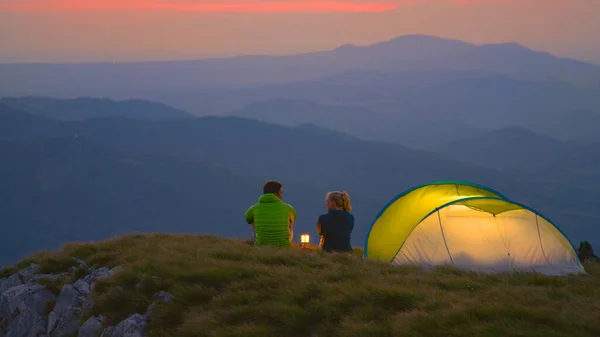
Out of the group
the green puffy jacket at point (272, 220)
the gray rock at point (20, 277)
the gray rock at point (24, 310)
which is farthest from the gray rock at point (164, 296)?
the gray rock at point (20, 277)

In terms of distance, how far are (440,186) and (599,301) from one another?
7269mm

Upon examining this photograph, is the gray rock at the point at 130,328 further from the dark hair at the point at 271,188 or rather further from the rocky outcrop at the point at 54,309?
the dark hair at the point at 271,188

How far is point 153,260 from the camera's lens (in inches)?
522

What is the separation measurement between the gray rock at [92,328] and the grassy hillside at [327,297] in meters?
0.23

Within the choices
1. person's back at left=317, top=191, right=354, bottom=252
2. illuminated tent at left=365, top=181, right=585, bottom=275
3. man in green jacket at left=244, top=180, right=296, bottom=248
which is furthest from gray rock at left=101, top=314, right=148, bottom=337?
illuminated tent at left=365, top=181, right=585, bottom=275

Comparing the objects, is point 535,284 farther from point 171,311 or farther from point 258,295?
point 171,311

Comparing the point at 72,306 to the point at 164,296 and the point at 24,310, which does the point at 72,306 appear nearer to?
the point at 24,310

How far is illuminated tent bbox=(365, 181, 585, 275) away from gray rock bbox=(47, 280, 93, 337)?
21.3 ft

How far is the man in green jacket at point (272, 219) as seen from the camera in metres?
15.1

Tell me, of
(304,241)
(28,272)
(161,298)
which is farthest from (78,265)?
(304,241)

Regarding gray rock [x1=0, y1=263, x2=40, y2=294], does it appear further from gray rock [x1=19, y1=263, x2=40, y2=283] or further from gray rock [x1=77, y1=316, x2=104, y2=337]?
gray rock [x1=77, y1=316, x2=104, y2=337]

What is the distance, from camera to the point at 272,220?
49.8 ft

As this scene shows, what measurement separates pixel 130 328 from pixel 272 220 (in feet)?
16.3

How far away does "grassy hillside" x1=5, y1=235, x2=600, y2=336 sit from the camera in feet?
28.5
